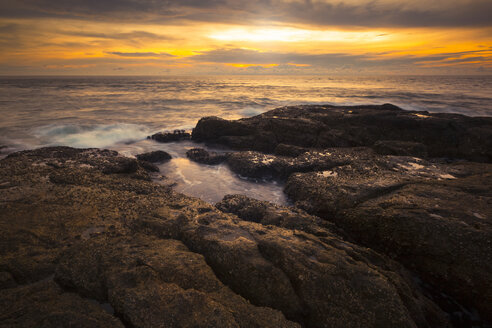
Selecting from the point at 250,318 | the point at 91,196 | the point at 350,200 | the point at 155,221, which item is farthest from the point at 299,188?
the point at 91,196

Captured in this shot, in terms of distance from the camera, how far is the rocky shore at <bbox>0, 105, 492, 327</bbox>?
2.58 meters

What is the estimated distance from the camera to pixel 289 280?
3004 millimetres

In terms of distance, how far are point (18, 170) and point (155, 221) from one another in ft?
15.8

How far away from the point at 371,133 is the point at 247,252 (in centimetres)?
983

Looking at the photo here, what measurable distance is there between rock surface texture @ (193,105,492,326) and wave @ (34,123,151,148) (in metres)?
6.43

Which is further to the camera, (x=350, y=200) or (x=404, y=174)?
(x=404, y=174)

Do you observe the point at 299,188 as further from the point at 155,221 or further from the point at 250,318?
the point at 250,318

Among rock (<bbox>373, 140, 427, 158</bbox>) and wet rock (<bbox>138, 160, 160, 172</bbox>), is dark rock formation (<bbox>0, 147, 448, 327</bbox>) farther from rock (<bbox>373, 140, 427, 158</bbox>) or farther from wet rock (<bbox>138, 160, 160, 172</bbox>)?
rock (<bbox>373, 140, 427, 158</bbox>)

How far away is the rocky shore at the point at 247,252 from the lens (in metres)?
2.58

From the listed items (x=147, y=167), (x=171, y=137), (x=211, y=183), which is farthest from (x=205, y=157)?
(x=171, y=137)

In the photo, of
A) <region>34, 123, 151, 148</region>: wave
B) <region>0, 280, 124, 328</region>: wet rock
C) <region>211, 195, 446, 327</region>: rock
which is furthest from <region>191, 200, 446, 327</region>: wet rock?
<region>34, 123, 151, 148</region>: wave

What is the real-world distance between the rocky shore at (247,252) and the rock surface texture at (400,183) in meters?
0.03

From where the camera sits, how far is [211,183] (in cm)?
795

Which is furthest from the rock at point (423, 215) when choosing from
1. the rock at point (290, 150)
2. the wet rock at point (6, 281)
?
the wet rock at point (6, 281)
